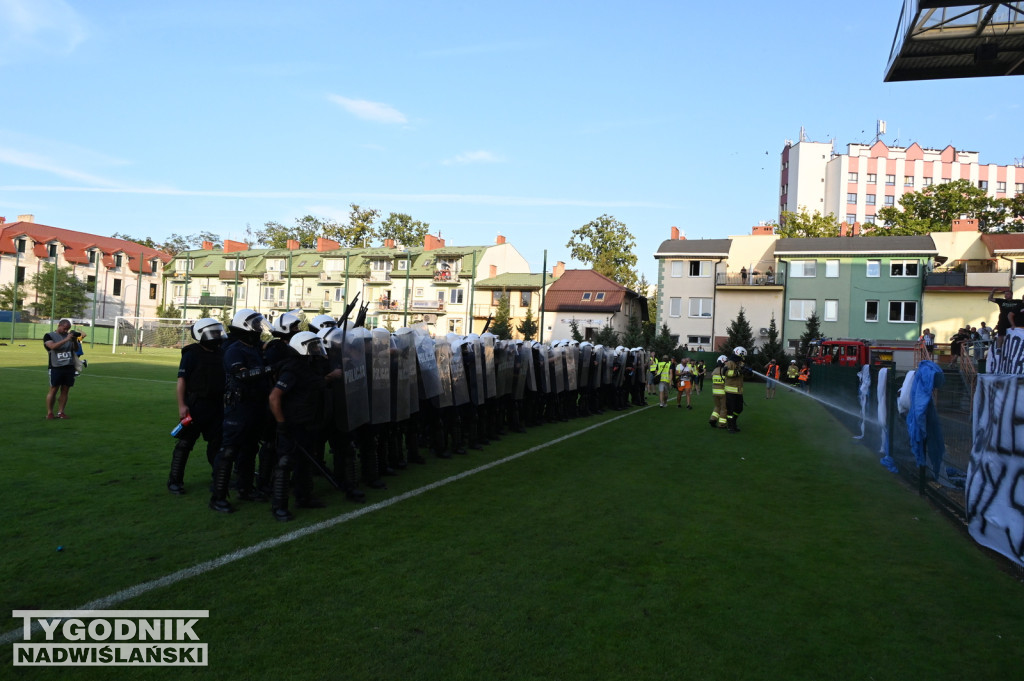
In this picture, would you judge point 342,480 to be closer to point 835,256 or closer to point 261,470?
point 261,470

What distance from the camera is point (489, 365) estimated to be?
1205cm

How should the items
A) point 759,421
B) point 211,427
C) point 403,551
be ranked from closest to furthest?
1. point 403,551
2. point 211,427
3. point 759,421

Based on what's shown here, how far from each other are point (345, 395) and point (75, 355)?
24.7 feet

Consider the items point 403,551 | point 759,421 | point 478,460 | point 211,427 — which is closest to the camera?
point 403,551

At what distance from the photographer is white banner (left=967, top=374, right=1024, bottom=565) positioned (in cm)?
520

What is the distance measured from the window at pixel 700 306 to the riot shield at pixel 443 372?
43.3m

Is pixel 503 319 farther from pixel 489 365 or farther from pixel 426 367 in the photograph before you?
pixel 426 367

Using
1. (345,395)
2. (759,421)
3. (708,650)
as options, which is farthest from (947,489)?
(759,421)

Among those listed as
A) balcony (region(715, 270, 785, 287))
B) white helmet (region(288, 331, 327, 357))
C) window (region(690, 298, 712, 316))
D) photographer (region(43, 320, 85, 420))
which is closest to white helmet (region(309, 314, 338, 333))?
white helmet (region(288, 331, 327, 357))

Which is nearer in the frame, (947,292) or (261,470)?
(261,470)

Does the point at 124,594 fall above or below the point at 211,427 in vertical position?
below

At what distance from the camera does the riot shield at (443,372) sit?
10.2 m

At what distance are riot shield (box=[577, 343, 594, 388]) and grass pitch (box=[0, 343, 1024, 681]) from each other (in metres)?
7.91

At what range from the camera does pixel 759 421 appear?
17.7 m
